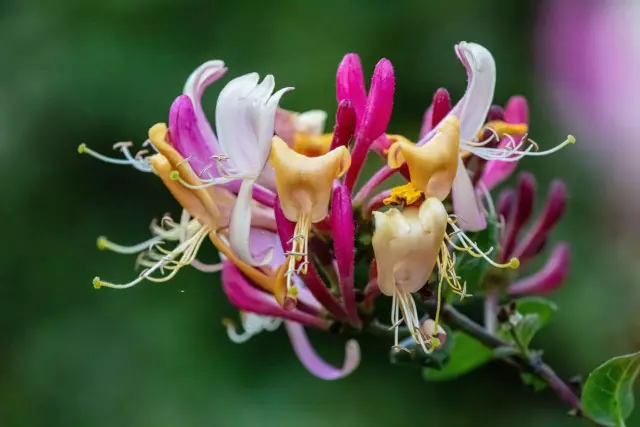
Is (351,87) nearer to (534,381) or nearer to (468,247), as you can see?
(468,247)

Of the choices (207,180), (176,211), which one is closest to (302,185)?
(207,180)

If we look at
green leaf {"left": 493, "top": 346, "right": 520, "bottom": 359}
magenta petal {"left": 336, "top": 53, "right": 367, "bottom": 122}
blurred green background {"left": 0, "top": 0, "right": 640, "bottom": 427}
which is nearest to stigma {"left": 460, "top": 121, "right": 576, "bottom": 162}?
magenta petal {"left": 336, "top": 53, "right": 367, "bottom": 122}

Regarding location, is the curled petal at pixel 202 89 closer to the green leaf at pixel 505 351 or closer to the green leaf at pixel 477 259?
the green leaf at pixel 477 259

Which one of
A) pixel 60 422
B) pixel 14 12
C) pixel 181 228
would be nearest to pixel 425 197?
pixel 181 228

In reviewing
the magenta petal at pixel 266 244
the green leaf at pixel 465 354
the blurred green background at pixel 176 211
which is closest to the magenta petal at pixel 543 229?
the green leaf at pixel 465 354

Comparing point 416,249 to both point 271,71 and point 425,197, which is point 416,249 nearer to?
point 425,197

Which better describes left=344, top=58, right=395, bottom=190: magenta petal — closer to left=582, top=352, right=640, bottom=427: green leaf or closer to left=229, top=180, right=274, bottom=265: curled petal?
left=229, top=180, right=274, bottom=265: curled petal
